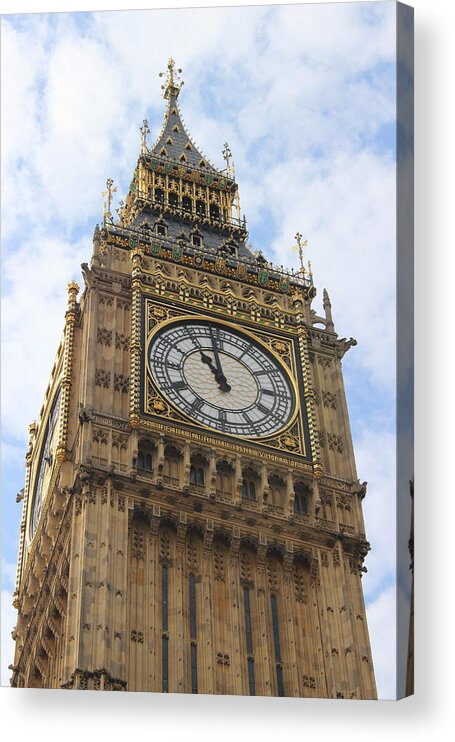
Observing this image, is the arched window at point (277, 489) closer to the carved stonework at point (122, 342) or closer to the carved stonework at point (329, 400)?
the carved stonework at point (329, 400)

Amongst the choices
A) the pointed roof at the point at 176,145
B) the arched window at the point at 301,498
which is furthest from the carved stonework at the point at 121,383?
the pointed roof at the point at 176,145

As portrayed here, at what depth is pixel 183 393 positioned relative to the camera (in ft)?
111

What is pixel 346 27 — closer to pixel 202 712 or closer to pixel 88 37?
pixel 88 37

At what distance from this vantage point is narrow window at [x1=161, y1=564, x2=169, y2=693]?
29.2 metres

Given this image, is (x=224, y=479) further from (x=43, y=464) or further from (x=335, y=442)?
(x=43, y=464)

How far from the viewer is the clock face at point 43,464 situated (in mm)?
34750

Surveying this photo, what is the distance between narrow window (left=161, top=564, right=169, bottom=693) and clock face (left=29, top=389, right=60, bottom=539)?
4161 mm

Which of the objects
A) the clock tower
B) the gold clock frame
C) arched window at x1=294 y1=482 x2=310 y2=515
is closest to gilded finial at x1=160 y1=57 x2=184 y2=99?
the clock tower

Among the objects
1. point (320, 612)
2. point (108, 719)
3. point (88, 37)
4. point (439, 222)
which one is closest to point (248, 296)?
point (320, 612)

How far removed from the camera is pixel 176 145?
44656 mm

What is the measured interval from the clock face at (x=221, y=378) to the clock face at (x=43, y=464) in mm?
2526

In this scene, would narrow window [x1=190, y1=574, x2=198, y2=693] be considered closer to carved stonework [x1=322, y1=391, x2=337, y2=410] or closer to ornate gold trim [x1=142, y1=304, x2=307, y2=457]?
ornate gold trim [x1=142, y1=304, x2=307, y2=457]

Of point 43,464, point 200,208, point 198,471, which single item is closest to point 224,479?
point 198,471

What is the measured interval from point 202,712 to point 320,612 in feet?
28.4
